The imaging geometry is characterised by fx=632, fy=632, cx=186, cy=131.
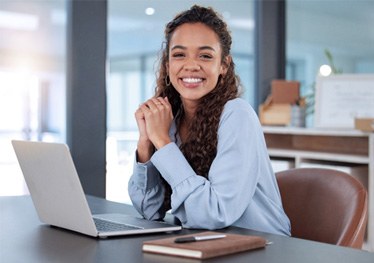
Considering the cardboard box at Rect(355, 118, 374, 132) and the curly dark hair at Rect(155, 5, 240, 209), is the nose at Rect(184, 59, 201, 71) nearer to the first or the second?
the curly dark hair at Rect(155, 5, 240, 209)

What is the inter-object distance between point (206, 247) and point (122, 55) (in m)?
2.71

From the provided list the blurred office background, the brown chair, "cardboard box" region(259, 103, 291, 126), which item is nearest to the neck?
the brown chair

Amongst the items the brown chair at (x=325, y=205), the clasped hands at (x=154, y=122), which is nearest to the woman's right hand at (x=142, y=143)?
the clasped hands at (x=154, y=122)

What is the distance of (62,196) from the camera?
1486 millimetres

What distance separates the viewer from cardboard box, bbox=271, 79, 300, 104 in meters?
4.26

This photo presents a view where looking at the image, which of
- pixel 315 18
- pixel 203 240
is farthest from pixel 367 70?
pixel 203 240

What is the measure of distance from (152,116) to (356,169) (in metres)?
2.08

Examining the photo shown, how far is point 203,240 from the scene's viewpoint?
51.8 inches

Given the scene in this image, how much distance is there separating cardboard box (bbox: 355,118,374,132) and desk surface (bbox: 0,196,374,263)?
2011mm

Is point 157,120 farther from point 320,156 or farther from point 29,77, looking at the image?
point 320,156

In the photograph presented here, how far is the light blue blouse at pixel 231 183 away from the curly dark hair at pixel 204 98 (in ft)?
0.22

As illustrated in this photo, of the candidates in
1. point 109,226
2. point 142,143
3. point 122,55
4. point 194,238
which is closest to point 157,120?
point 142,143

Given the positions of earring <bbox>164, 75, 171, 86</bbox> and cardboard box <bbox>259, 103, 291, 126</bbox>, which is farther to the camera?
cardboard box <bbox>259, 103, 291, 126</bbox>

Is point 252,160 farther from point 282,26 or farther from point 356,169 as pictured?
point 282,26
